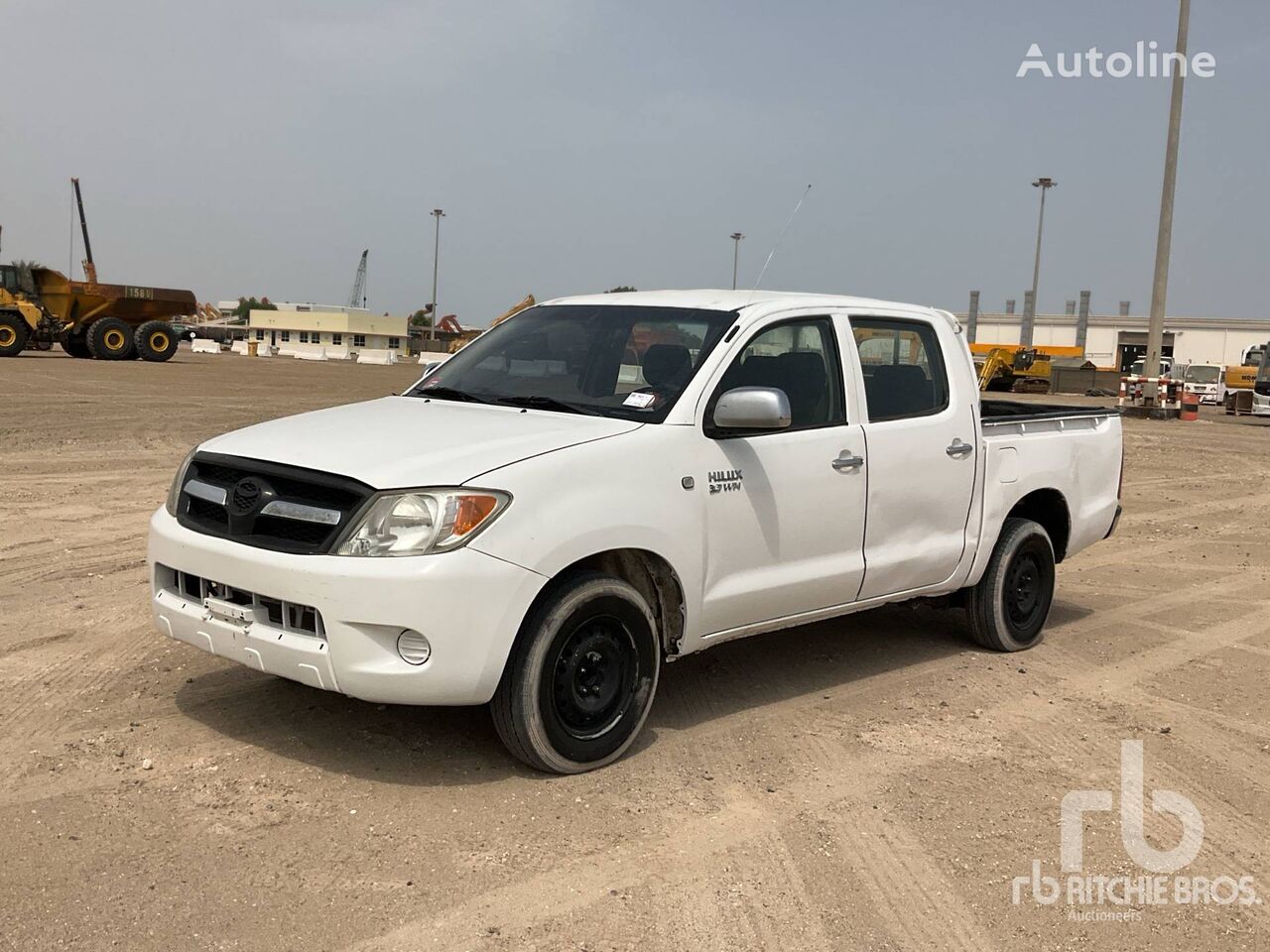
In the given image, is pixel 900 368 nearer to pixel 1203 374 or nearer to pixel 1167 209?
pixel 1167 209

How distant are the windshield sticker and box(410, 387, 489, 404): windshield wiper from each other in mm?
667

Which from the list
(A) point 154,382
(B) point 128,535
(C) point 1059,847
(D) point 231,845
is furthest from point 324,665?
(A) point 154,382

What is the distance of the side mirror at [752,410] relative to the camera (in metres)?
4.87

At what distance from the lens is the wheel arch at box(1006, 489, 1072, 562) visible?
702 centimetres

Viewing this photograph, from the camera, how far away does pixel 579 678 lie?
4641 mm

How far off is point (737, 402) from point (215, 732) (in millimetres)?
2422

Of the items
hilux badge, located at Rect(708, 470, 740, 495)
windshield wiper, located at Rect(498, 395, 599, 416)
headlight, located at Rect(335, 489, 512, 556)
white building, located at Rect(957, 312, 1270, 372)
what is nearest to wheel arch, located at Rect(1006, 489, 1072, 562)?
hilux badge, located at Rect(708, 470, 740, 495)

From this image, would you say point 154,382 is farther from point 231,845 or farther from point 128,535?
point 231,845

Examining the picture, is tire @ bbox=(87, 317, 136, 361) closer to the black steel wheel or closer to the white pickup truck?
the white pickup truck

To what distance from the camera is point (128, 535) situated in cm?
899

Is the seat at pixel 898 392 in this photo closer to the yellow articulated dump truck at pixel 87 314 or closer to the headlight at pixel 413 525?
the headlight at pixel 413 525

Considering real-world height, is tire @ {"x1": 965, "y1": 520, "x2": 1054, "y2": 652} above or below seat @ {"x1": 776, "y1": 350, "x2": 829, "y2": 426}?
below

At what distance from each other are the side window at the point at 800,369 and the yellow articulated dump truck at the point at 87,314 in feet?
105

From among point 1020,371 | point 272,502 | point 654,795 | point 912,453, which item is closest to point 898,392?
point 912,453
